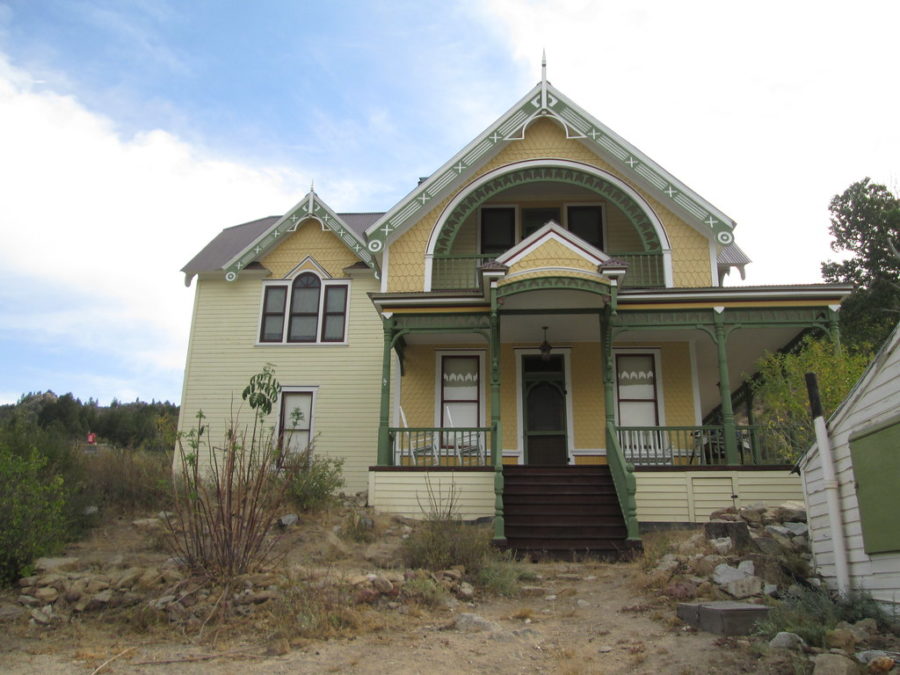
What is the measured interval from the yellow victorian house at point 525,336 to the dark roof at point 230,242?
5.3 inches

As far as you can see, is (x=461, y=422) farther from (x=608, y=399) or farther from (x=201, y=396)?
(x=201, y=396)

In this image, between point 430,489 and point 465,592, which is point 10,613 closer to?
point 465,592

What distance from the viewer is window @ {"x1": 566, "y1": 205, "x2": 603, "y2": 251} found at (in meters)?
17.6

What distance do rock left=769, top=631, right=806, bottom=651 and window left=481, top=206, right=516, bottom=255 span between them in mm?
12266

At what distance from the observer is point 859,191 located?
31.1 m

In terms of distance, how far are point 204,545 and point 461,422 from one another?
8255 mm

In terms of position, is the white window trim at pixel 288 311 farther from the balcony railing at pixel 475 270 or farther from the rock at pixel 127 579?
the rock at pixel 127 579

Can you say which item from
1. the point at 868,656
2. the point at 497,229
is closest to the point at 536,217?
the point at 497,229

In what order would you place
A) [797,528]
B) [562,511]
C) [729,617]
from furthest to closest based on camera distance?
[562,511] → [797,528] → [729,617]

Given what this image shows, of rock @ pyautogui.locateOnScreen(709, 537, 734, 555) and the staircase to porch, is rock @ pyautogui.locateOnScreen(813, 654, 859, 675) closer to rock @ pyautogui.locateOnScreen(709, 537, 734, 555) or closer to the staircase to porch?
rock @ pyautogui.locateOnScreen(709, 537, 734, 555)

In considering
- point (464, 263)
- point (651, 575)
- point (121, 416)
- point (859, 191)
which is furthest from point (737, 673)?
point (121, 416)

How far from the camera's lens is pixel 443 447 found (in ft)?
50.6

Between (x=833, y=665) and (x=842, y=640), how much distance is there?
673 mm

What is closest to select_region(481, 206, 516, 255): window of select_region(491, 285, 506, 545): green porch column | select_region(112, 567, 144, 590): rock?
select_region(491, 285, 506, 545): green porch column
